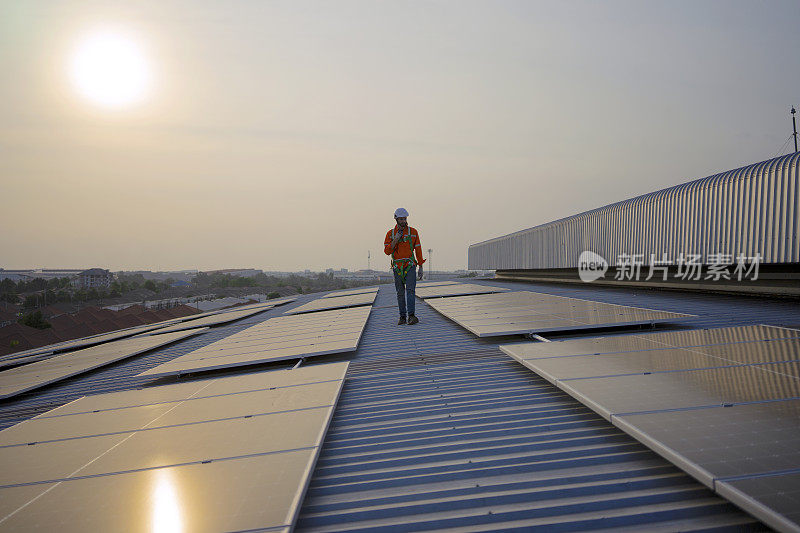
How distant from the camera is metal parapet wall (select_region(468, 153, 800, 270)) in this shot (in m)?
13.3

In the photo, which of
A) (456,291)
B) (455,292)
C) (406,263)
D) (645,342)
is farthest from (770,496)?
(456,291)

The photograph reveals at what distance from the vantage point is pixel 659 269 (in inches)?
780

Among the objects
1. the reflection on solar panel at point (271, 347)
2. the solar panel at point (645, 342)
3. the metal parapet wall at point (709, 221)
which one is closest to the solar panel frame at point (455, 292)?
the metal parapet wall at point (709, 221)

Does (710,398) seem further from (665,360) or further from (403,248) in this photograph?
(403,248)

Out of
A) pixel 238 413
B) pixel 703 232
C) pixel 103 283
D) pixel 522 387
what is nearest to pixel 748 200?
pixel 703 232

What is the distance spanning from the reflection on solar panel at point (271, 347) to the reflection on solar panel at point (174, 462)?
162 centimetres

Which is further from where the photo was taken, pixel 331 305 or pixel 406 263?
pixel 331 305

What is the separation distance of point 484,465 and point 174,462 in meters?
2.26

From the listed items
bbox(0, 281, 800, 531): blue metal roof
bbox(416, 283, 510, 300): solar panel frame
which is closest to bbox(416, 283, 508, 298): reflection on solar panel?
bbox(416, 283, 510, 300): solar panel frame

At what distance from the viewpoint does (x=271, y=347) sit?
820cm

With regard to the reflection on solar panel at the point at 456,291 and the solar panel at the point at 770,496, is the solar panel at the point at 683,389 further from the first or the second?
the reflection on solar panel at the point at 456,291

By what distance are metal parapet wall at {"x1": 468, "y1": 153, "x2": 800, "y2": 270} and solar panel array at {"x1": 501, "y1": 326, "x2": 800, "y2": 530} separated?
924cm

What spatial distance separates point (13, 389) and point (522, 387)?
26.1ft

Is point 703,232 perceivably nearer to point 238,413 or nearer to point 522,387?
point 522,387
